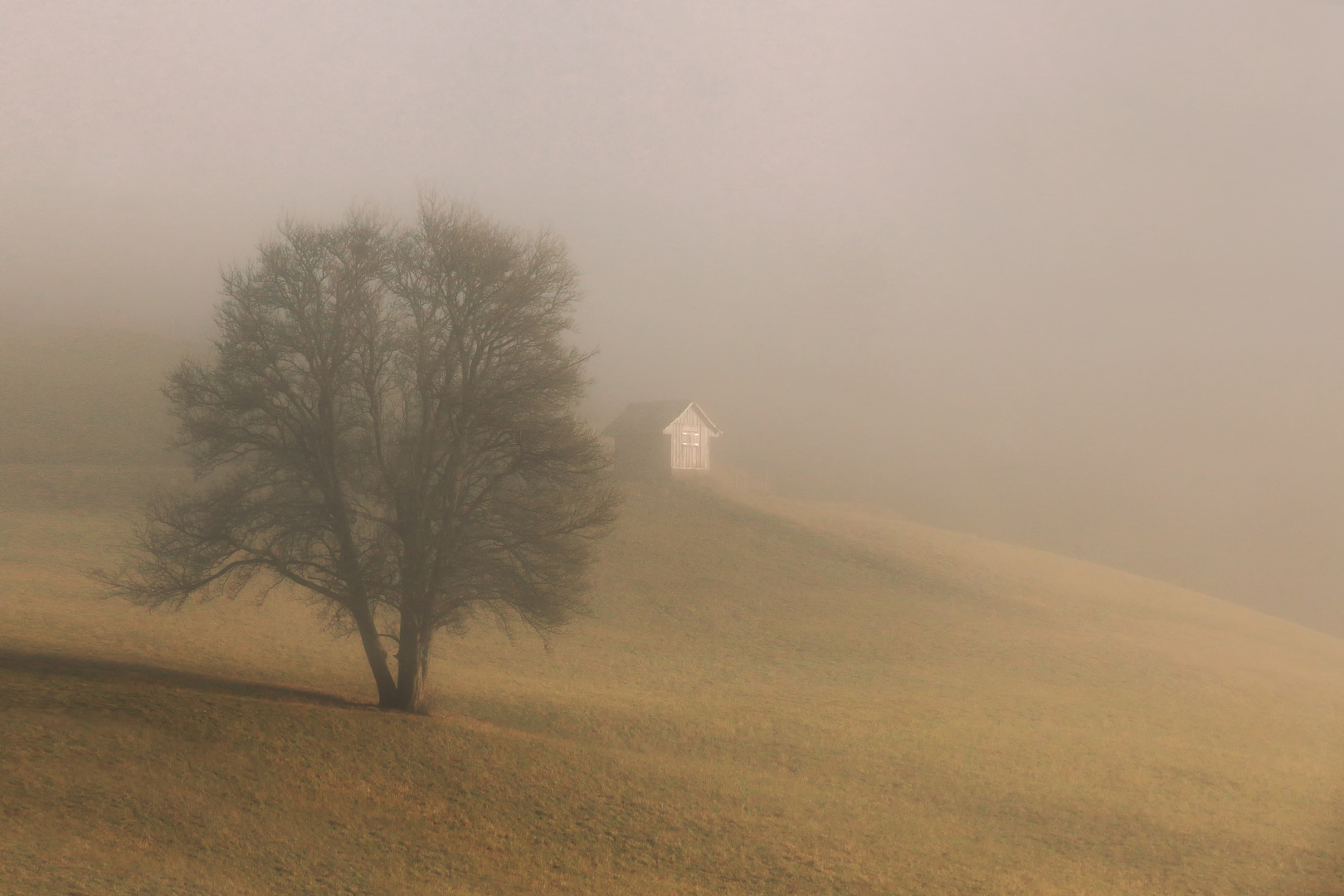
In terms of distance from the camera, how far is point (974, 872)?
15.6 meters

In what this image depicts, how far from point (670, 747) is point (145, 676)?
41.4 ft

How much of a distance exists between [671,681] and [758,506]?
29204mm

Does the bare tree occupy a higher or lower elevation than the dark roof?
lower

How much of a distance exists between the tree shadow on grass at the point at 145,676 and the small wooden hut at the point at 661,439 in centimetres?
4058

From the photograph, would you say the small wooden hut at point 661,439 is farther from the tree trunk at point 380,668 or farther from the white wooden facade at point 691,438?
the tree trunk at point 380,668

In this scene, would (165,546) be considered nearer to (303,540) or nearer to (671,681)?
(303,540)

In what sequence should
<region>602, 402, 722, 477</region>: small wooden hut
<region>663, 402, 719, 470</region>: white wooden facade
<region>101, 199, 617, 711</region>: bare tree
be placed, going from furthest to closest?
1. <region>663, 402, 719, 470</region>: white wooden facade
2. <region>602, 402, 722, 477</region>: small wooden hut
3. <region>101, 199, 617, 711</region>: bare tree

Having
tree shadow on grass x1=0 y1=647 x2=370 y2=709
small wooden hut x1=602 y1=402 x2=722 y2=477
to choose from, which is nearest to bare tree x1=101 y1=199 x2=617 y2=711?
tree shadow on grass x1=0 y1=647 x2=370 y2=709

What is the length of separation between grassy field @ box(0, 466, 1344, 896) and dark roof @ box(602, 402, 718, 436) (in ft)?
59.6

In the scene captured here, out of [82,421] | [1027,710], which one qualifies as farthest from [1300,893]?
[82,421]

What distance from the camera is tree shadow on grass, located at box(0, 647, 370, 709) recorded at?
1752cm

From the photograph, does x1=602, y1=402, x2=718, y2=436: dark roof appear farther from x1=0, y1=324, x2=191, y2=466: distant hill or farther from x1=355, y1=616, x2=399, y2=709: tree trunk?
x1=355, y1=616, x2=399, y2=709: tree trunk

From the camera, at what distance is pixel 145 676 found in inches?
742

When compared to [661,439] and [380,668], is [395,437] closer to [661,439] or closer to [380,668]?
[380,668]
